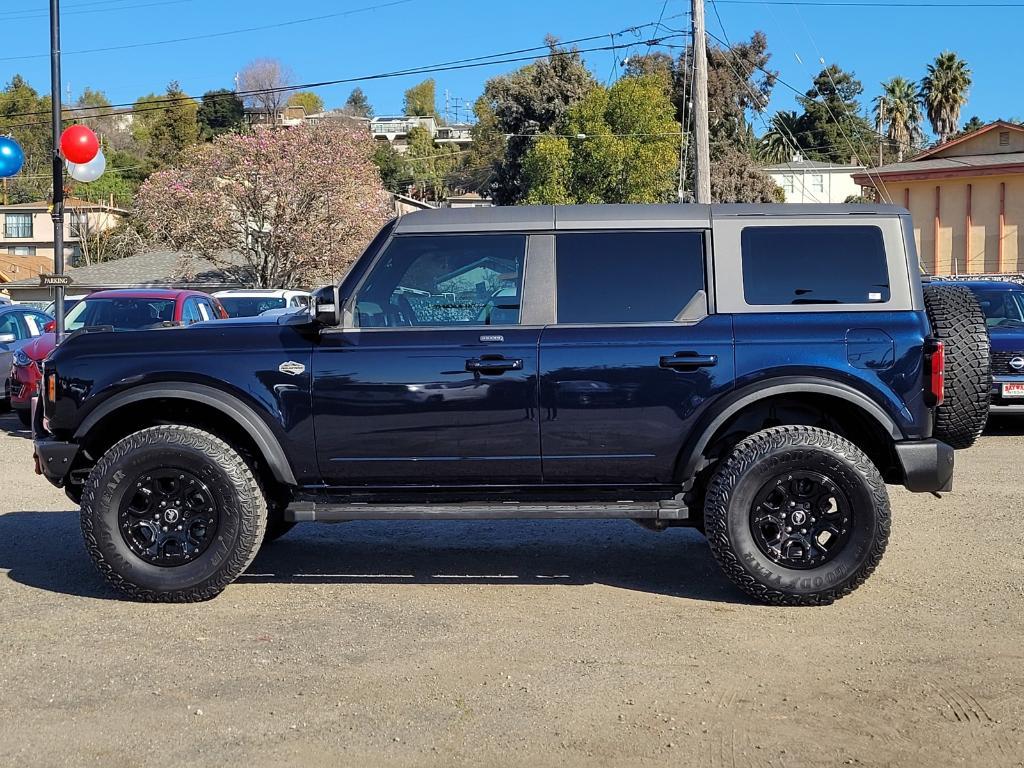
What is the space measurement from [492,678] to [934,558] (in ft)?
11.0

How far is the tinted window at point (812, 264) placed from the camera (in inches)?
240

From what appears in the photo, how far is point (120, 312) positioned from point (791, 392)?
35.9 feet

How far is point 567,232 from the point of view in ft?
20.4

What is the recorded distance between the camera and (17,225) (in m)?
72.3

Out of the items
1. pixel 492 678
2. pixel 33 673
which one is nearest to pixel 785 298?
pixel 492 678

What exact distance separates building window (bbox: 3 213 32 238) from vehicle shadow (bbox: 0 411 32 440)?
6119 cm

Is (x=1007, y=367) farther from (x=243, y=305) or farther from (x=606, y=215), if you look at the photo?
(x=243, y=305)

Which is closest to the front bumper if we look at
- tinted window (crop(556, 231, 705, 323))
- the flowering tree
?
tinted window (crop(556, 231, 705, 323))

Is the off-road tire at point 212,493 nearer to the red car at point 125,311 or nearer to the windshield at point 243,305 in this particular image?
the red car at point 125,311

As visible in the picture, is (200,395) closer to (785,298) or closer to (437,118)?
(785,298)

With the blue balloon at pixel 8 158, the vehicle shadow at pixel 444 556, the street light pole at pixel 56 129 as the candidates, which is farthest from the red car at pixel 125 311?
the vehicle shadow at pixel 444 556

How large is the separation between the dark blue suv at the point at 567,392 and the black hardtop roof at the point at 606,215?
0.04ft

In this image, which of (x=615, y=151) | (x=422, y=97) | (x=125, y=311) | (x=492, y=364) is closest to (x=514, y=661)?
(x=492, y=364)

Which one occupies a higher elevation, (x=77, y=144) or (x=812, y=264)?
(x=77, y=144)
